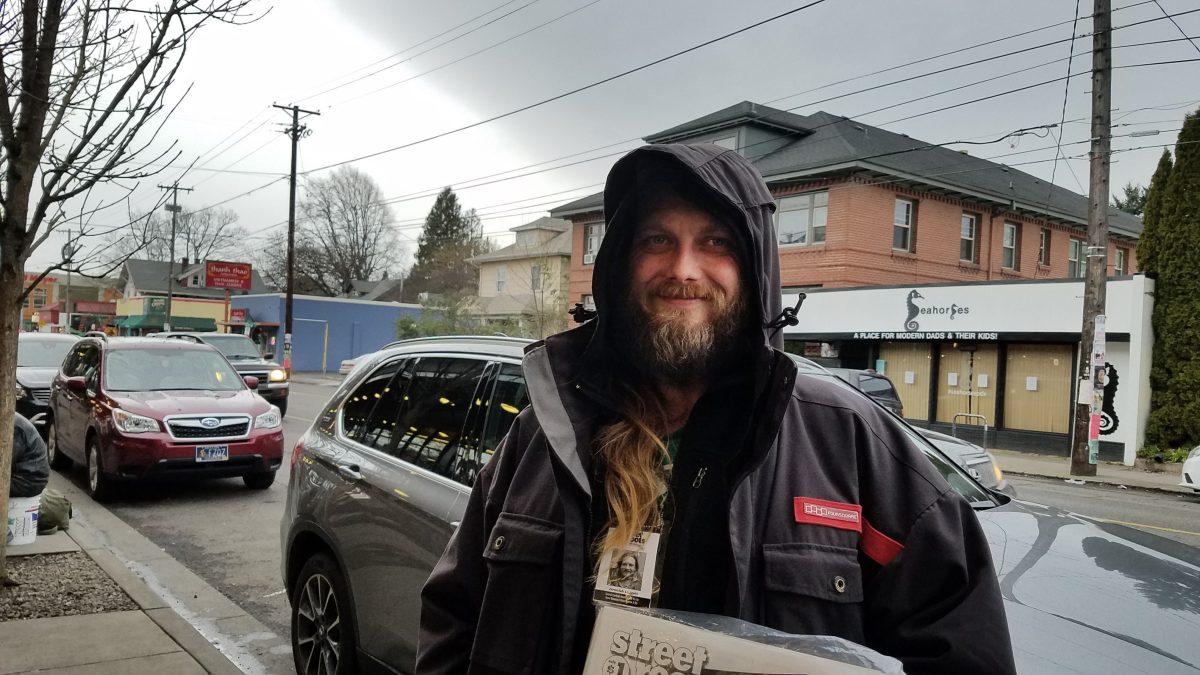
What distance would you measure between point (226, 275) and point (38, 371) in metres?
43.4

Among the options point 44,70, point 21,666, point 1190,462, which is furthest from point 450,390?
point 1190,462

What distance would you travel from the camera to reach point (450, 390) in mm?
3926

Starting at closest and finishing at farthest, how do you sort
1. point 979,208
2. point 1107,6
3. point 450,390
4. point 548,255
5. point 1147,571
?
point 1147,571 → point 450,390 → point 1107,6 → point 979,208 → point 548,255

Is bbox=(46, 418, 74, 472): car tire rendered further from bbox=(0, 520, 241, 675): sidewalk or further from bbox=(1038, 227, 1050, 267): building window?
bbox=(1038, 227, 1050, 267): building window

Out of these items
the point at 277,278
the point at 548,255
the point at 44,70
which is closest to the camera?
the point at 44,70

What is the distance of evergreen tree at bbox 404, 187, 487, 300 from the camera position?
66.9m

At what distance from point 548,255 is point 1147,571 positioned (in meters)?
40.3

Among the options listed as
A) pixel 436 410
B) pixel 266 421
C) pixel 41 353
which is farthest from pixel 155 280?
pixel 436 410

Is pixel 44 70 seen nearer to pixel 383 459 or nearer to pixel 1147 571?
pixel 383 459

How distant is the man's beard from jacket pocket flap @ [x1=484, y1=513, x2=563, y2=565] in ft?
1.36

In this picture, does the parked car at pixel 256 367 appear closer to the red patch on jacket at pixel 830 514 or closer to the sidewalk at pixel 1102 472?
the sidewalk at pixel 1102 472

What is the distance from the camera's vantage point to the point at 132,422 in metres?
9.47

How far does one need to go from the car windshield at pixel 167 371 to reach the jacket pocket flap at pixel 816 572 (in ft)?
34.3

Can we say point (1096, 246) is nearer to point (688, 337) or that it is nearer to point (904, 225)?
point (904, 225)
